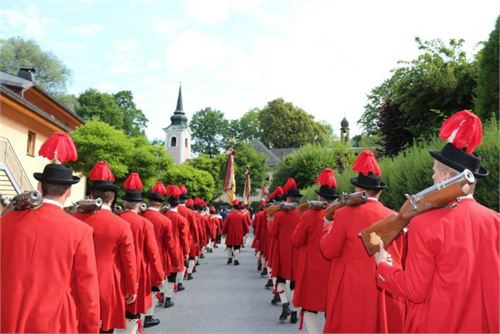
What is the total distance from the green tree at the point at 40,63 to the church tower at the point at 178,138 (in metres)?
50.0

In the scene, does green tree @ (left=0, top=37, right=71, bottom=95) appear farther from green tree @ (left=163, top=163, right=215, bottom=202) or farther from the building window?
the building window

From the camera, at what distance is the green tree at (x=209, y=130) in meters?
91.6

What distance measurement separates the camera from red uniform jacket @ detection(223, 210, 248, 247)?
747 inches

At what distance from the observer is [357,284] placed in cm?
481

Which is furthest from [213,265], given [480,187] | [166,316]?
[480,187]

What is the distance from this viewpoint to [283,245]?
382 inches

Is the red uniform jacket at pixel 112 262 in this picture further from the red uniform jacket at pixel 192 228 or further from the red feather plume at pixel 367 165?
the red uniform jacket at pixel 192 228

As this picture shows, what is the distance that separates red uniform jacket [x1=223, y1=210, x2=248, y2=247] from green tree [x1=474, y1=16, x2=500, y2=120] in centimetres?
932

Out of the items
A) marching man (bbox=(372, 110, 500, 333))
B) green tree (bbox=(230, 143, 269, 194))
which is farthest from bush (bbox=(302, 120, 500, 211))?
green tree (bbox=(230, 143, 269, 194))

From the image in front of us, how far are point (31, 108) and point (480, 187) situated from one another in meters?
20.0

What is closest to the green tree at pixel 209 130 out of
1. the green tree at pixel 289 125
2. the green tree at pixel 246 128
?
the green tree at pixel 246 128

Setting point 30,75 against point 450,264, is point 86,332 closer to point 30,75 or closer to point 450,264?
point 450,264

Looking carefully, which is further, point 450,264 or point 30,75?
point 30,75

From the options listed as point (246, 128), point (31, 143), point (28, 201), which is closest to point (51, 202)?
point (28, 201)
